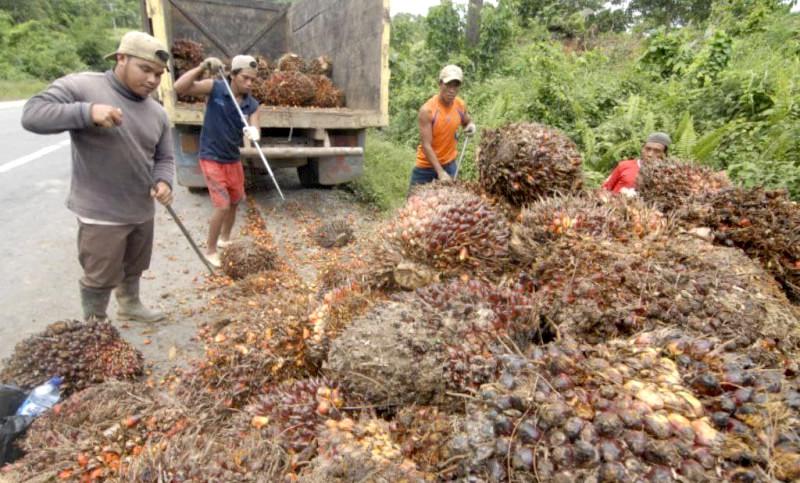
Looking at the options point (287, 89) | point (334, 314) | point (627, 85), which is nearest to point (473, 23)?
point (627, 85)

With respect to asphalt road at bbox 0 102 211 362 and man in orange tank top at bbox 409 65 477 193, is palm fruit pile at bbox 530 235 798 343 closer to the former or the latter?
man in orange tank top at bbox 409 65 477 193

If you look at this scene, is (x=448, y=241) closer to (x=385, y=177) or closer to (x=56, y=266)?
(x=56, y=266)

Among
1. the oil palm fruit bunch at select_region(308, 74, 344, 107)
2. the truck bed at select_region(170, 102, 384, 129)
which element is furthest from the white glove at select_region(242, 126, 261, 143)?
the oil palm fruit bunch at select_region(308, 74, 344, 107)

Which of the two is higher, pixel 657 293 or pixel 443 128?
pixel 443 128

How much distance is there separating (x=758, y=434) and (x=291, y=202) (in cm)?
669

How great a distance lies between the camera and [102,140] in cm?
299

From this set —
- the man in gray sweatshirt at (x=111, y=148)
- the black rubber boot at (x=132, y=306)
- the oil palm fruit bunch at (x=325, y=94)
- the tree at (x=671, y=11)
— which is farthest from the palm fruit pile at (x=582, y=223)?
the tree at (x=671, y=11)

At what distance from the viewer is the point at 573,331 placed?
5.00ft

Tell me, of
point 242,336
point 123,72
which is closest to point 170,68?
point 123,72

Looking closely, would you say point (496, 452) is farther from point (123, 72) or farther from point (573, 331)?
point (123, 72)

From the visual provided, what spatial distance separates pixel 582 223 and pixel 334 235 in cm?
382

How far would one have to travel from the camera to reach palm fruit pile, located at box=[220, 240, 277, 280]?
4.32 metres

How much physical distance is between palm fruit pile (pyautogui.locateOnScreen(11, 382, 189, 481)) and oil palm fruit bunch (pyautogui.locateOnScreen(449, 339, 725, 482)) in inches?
52.6

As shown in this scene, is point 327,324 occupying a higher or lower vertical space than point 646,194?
lower
